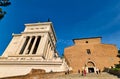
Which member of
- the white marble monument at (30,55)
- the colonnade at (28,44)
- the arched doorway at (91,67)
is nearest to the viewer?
the white marble monument at (30,55)

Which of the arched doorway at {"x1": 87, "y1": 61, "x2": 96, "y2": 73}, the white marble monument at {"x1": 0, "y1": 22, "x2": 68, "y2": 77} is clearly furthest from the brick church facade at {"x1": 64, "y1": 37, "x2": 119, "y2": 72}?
the white marble monument at {"x1": 0, "y1": 22, "x2": 68, "y2": 77}

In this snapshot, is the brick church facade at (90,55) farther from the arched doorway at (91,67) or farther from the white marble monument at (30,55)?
the white marble monument at (30,55)

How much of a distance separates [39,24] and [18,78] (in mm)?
30322

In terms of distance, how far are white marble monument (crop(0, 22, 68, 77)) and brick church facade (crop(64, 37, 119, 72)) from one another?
5.44m

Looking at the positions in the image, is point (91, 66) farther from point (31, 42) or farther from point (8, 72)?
point (8, 72)

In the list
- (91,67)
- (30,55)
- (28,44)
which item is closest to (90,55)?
(91,67)

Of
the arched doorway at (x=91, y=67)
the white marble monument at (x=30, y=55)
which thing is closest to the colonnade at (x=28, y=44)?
the white marble monument at (x=30, y=55)

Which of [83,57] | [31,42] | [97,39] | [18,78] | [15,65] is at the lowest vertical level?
[18,78]

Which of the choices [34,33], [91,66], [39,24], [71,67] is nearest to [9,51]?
[34,33]

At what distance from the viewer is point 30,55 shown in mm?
29844

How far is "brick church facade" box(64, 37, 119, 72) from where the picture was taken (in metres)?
36.7

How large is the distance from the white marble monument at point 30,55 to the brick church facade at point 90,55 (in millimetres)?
5440

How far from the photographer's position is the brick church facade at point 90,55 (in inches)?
1444

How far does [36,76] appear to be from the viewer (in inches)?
450
